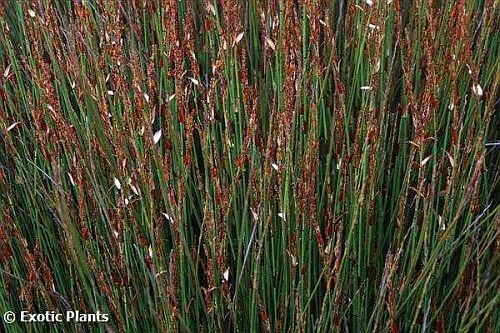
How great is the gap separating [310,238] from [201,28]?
842 millimetres

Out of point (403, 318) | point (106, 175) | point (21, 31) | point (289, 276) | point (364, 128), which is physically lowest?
point (403, 318)

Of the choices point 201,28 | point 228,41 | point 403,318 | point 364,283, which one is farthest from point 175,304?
point 201,28

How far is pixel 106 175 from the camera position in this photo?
5.51ft

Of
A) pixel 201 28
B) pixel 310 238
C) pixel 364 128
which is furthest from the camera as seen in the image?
pixel 201 28

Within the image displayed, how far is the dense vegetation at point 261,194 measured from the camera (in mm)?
1369

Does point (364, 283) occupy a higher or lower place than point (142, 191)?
lower

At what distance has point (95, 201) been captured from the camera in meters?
1.49

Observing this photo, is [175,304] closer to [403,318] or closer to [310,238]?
[310,238]

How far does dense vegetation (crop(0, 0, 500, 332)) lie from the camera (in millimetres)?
1369

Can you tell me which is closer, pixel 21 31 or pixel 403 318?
pixel 403 318

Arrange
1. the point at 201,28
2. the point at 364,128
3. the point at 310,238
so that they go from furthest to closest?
the point at 201,28, the point at 364,128, the point at 310,238

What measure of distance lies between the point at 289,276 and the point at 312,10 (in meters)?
0.62

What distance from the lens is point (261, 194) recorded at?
4.60 feet

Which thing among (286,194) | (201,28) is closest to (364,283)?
(286,194)
